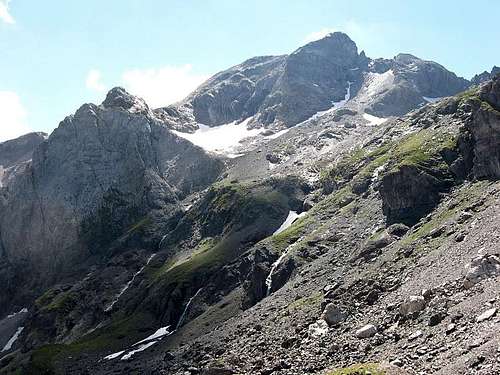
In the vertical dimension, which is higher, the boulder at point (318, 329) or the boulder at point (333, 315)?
the boulder at point (333, 315)

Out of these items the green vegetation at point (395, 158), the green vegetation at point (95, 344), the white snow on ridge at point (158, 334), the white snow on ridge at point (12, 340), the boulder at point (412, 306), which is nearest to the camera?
the boulder at point (412, 306)

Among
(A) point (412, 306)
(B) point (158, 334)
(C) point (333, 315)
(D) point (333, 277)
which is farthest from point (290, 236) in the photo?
(A) point (412, 306)

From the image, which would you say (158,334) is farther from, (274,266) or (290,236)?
(290,236)

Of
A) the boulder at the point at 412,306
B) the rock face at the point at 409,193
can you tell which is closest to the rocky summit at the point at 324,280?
the boulder at the point at 412,306

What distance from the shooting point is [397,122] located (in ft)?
632

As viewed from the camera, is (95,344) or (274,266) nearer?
(274,266)

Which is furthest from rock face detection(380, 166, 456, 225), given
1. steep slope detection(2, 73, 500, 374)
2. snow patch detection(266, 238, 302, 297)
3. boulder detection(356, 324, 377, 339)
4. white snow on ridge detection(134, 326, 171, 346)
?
white snow on ridge detection(134, 326, 171, 346)

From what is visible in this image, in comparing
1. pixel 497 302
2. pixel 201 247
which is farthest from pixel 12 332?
pixel 497 302

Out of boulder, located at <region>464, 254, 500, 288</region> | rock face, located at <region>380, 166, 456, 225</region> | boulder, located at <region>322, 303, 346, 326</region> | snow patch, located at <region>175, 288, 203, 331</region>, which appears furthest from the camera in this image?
snow patch, located at <region>175, 288, 203, 331</region>

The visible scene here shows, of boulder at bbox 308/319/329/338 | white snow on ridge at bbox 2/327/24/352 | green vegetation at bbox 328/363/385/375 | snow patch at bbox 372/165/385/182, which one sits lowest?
white snow on ridge at bbox 2/327/24/352

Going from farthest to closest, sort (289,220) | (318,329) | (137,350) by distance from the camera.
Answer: (289,220) < (137,350) < (318,329)

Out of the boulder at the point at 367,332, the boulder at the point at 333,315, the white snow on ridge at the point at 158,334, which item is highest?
the boulder at the point at 367,332

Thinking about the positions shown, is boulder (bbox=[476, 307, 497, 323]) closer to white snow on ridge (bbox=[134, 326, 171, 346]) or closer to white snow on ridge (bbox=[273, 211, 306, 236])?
white snow on ridge (bbox=[134, 326, 171, 346])

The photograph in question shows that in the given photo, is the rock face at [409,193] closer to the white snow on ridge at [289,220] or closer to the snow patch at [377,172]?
the snow patch at [377,172]
